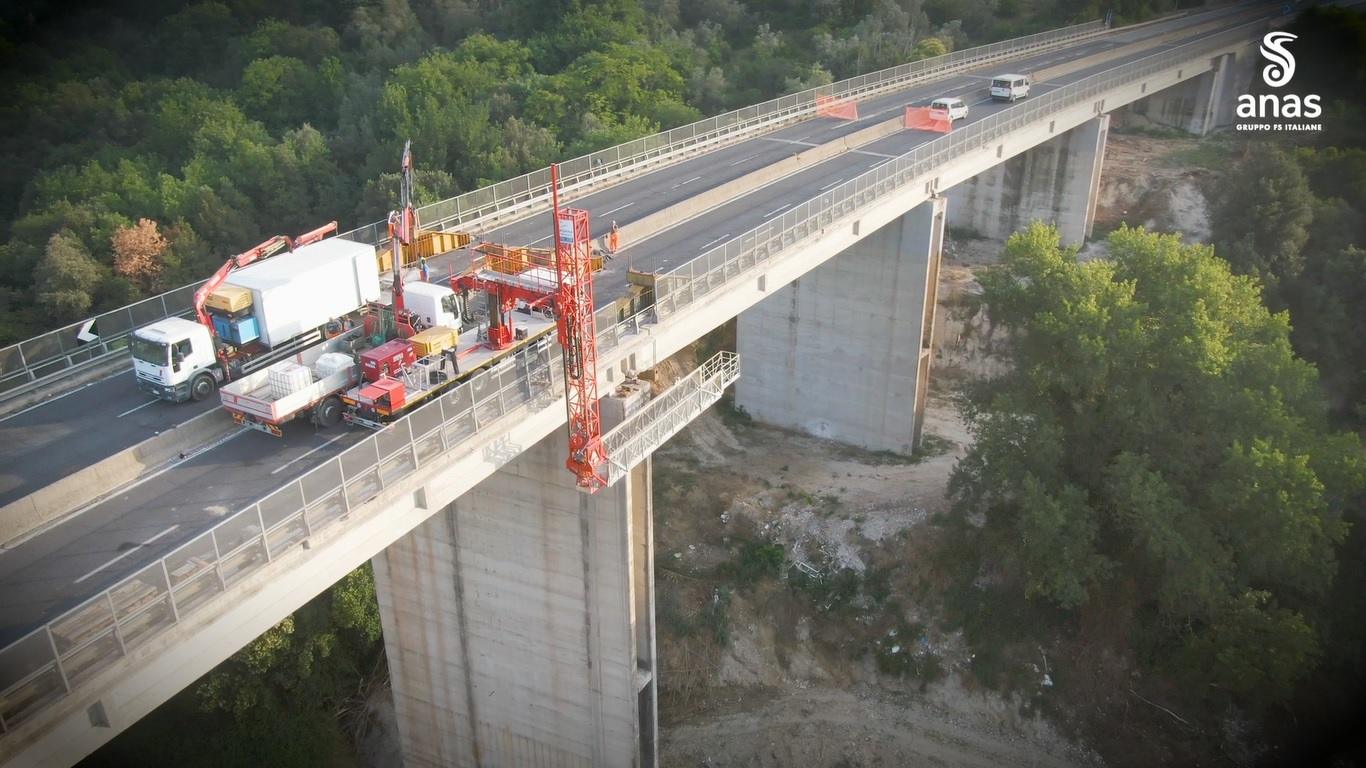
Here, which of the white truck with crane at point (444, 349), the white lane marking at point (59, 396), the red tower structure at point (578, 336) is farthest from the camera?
the white lane marking at point (59, 396)

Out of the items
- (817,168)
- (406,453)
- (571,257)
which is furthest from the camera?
(817,168)

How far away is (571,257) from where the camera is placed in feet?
74.9

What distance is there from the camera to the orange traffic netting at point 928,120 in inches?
1911

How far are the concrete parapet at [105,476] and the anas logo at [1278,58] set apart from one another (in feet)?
228

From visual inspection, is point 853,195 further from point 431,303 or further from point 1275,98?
point 1275,98

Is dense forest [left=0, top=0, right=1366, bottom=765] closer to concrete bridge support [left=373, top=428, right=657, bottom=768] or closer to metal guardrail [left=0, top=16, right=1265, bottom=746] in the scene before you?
concrete bridge support [left=373, top=428, right=657, bottom=768]

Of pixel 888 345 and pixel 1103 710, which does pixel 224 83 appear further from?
pixel 1103 710

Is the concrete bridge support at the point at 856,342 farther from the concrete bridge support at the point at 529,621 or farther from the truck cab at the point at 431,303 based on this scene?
the truck cab at the point at 431,303

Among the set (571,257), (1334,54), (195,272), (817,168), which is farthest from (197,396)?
(1334,54)

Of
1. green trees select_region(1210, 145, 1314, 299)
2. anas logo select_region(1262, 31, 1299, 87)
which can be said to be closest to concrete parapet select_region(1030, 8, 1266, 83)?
anas logo select_region(1262, 31, 1299, 87)

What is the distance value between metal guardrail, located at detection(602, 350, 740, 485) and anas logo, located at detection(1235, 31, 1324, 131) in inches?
2151

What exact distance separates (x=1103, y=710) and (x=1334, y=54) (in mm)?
53466

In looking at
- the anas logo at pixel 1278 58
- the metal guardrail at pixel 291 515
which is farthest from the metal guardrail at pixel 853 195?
the anas logo at pixel 1278 58

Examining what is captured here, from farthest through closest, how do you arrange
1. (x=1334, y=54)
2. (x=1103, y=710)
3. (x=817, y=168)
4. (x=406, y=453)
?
(x=1334, y=54), (x=817, y=168), (x=1103, y=710), (x=406, y=453)
